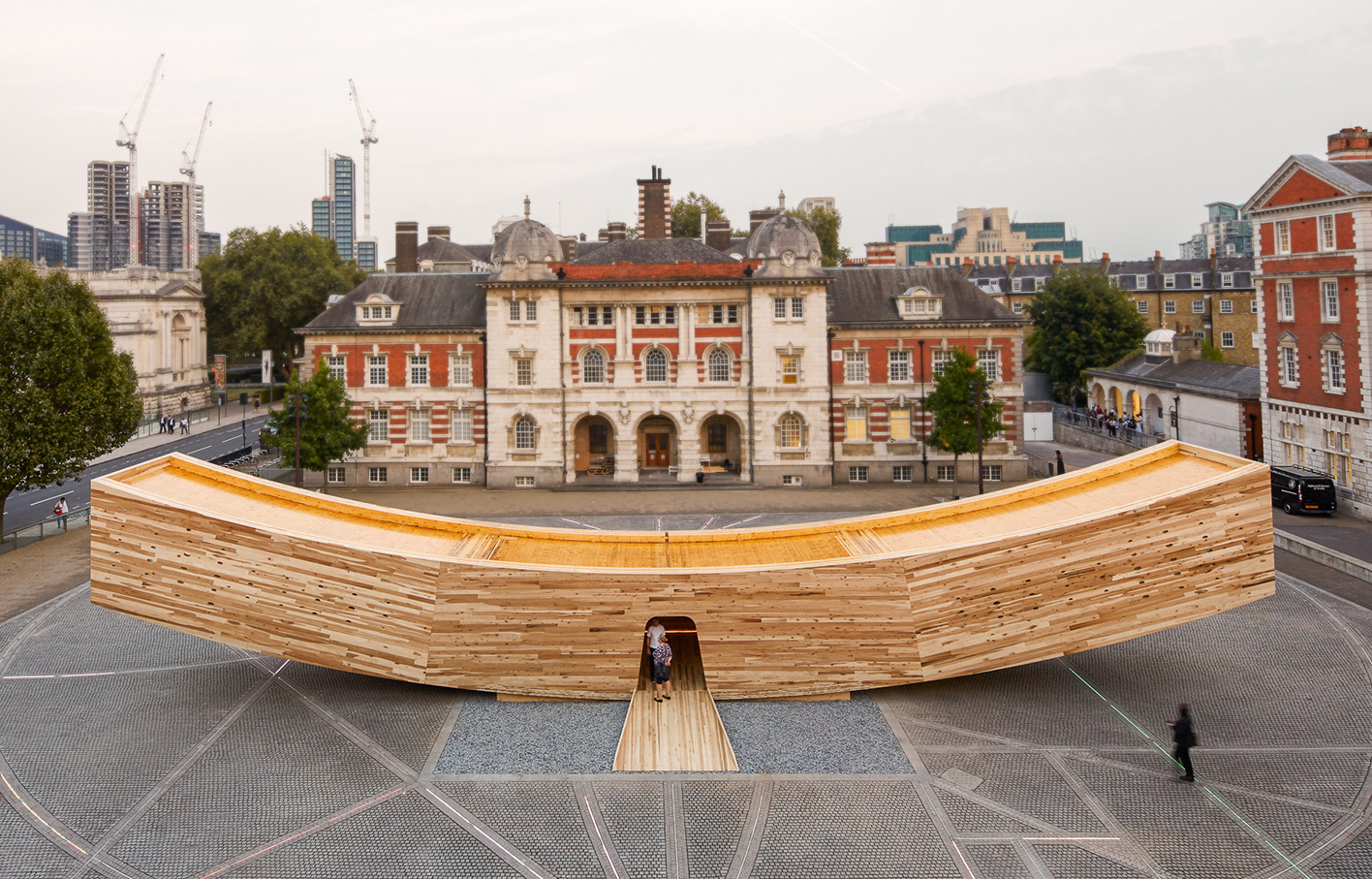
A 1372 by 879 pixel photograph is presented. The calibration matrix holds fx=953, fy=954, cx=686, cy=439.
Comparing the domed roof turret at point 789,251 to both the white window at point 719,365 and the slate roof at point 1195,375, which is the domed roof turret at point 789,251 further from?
the slate roof at point 1195,375

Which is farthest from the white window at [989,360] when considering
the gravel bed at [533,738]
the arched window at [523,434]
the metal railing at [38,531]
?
the metal railing at [38,531]

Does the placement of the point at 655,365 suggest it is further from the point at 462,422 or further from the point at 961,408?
the point at 961,408

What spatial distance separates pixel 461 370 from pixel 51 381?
59.4ft

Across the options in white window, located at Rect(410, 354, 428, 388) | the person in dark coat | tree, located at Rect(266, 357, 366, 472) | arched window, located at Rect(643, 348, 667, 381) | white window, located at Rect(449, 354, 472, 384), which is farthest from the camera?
white window, located at Rect(410, 354, 428, 388)

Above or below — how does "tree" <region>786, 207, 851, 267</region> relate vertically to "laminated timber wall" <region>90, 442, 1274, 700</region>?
above

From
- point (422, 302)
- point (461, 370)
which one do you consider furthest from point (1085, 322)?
point (422, 302)

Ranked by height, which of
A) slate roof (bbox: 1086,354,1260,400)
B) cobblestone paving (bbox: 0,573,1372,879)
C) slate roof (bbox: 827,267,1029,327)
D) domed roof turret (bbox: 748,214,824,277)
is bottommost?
cobblestone paving (bbox: 0,573,1372,879)

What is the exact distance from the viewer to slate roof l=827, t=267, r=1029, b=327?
47.6 meters

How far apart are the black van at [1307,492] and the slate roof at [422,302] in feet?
119

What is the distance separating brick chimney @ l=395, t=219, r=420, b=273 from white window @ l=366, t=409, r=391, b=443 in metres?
12.0

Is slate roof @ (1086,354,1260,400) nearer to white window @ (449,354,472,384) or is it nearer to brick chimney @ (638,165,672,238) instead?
brick chimney @ (638,165,672,238)

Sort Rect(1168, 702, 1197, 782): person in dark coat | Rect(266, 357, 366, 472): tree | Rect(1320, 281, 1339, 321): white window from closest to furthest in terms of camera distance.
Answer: Rect(1168, 702, 1197, 782): person in dark coat → Rect(1320, 281, 1339, 321): white window → Rect(266, 357, 366, 472): tree

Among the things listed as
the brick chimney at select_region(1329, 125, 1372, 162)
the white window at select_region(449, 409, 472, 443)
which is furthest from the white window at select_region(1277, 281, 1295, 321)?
the white window at select_region(449, 409, 472, 443)

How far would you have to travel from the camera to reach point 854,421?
47.6 metres
